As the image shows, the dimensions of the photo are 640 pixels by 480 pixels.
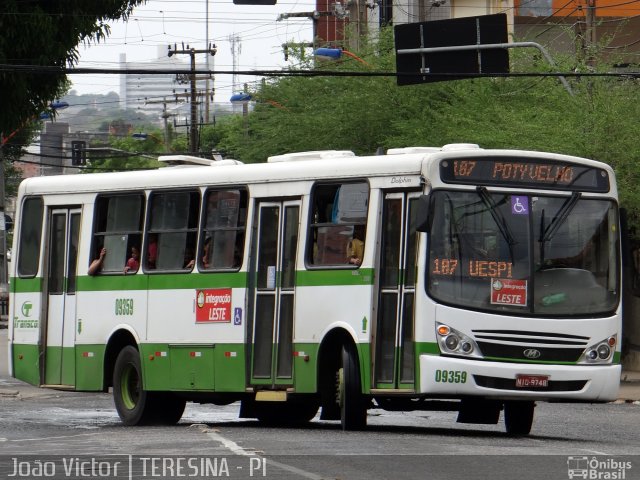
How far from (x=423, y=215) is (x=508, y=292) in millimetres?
1234

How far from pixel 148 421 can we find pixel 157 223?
2481mm

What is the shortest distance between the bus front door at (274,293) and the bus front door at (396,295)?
151 cm

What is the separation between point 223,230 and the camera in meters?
19.5

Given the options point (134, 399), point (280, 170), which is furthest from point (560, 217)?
point (134, 399)

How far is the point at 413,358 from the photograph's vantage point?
16.8m

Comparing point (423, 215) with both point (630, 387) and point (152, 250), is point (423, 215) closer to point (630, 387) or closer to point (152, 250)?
point (152, 250)

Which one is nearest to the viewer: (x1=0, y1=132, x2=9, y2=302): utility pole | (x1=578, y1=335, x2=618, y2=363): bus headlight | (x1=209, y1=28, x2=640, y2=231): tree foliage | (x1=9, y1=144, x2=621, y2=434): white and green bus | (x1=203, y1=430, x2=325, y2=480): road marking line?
(x1=203, y1=430, x2=325, y2=480): road marking line

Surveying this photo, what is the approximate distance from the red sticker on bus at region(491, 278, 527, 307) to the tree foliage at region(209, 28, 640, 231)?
12804 mm

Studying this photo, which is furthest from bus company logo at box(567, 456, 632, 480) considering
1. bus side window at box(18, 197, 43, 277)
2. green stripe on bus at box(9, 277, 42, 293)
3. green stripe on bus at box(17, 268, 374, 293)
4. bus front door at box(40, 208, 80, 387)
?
bus side window at box(18, 197, 43, 277)

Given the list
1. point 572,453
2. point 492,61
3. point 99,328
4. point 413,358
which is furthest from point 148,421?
point 492,61

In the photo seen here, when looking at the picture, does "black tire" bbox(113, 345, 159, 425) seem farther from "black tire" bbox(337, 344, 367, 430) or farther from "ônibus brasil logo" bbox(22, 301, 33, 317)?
"black tire" bbox(337, 344, 367, 430)

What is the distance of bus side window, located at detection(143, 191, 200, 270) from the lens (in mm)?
19984

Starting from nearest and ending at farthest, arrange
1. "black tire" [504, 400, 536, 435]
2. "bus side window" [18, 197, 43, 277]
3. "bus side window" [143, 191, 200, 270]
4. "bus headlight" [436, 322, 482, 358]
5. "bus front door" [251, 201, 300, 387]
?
"bus headlight" [436, 322, 482, 358] < "black tire" [504, 400, 536, 435] < "bus front door" [251, 201, 300, 387] < "bus side window" [143, 191, 200, 270] < "bus side window" [18, 197, 43, 277]

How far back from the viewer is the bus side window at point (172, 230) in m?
20.0
